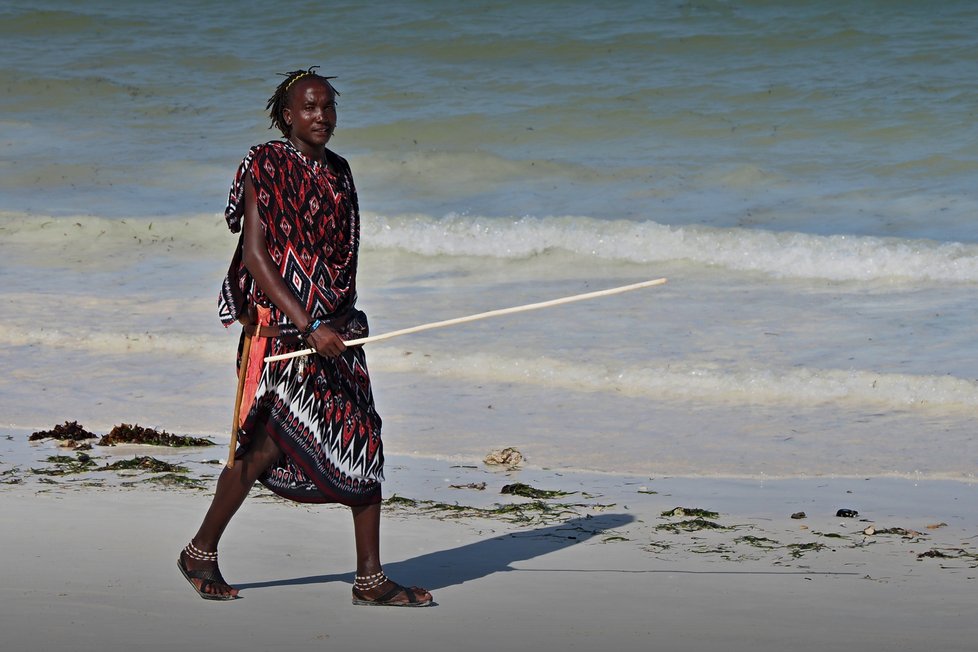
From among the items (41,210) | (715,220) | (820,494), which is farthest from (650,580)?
(41,210)

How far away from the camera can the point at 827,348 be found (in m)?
8.55

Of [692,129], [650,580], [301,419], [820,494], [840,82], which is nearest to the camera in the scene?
[301,419]

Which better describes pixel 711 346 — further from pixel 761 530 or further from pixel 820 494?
pixel 761 530

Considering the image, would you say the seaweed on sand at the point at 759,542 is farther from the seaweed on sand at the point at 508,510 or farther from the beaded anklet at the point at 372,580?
the beaded anklet at the point at 372,580

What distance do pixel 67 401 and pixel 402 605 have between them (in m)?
3.82

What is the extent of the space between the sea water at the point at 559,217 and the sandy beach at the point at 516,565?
64cm

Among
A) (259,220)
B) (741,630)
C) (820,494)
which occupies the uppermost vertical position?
(259,220)

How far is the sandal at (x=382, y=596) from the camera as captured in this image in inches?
161

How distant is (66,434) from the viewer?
6383 millimetres

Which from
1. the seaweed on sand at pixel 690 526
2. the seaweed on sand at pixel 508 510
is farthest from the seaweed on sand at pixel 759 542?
the seaweed on sand at pixel 508 510

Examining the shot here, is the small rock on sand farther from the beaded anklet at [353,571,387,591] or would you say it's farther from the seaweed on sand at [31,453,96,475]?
the beaded anklet at [353,571,387,591]

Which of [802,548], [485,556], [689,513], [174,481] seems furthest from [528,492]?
[174,481]

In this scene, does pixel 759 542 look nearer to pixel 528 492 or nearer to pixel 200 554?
pixel 528 492

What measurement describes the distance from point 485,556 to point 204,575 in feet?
3.29
